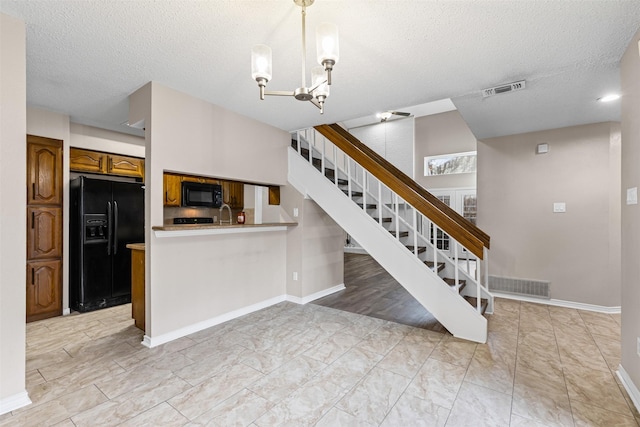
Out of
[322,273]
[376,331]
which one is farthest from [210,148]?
[376,331]

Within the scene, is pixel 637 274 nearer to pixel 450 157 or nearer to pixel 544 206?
pixel 544 206

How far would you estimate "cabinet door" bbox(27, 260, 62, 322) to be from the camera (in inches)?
133

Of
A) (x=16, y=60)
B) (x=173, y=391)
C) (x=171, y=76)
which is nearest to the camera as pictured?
(x=16, y=60)

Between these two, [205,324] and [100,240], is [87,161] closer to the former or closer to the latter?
[100,240]

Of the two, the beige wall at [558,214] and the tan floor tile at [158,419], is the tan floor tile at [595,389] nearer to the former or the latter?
the beige wall at [558,214]

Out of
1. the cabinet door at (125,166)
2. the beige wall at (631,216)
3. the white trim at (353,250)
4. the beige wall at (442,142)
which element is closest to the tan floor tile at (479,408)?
the beige wall at (631,216)

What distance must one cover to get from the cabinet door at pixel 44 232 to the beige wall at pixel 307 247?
2.75 metres

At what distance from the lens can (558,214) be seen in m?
4.09

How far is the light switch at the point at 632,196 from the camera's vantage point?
6.33 ft

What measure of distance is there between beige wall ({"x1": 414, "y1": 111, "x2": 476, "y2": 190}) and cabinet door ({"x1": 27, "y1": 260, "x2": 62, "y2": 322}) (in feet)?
22.9

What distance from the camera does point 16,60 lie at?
6.14ft

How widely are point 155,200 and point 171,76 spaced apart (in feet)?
3.65

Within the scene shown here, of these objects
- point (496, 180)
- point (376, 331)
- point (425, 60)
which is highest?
point (425, 60)

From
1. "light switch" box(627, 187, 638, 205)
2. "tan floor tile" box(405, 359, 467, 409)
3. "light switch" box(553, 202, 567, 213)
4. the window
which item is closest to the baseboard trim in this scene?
"tan floor tile" box(405, 359, 467, 409)
